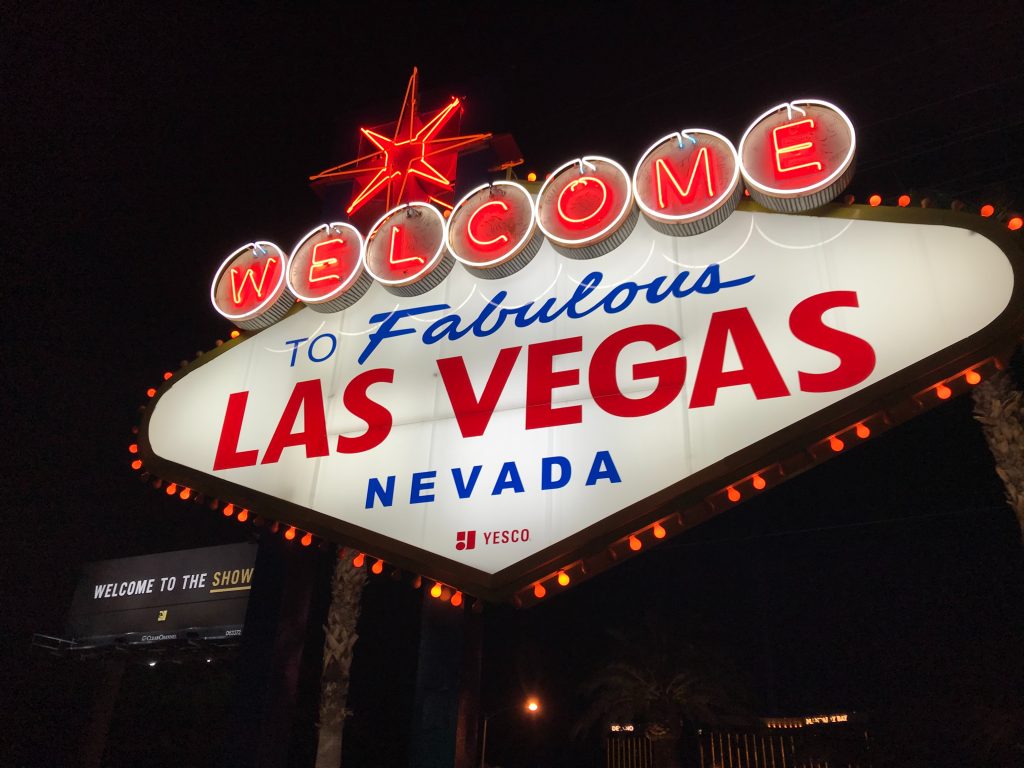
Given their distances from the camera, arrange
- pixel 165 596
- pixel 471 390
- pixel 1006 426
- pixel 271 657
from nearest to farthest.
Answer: pixel 471 390 → pixel 271 657 → pixel 1006 426 → pixel 165 596

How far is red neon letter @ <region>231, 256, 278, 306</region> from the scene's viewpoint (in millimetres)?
7905

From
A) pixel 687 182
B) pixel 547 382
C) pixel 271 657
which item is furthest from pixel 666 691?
pixel 687 182

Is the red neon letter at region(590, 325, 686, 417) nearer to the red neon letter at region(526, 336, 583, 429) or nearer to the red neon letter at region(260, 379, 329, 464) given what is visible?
the red neon letter at region(526, 336, 583, 429)

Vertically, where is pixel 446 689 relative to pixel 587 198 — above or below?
below

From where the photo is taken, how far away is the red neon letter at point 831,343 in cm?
532

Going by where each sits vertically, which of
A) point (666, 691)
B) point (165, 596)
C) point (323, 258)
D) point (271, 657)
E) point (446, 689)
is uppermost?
point (165, 596)

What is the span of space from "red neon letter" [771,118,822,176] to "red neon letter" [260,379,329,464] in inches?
176

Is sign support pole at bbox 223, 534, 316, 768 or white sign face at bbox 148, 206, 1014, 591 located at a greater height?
white sign face at bbox 148, 206, 1014, 591

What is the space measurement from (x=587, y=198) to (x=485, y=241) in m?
0.98

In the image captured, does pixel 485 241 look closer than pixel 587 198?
No

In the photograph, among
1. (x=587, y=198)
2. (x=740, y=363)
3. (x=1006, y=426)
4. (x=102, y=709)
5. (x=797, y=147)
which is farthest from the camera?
(x=102, y=709)

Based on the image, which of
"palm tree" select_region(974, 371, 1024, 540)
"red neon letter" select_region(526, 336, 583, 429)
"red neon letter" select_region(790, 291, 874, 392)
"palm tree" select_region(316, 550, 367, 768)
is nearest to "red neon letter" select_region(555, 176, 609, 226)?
"red neon letter" select_region(526, 336, 583, 429)

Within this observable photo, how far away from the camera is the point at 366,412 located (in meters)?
6.90

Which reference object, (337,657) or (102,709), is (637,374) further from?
(102,709)
